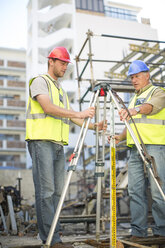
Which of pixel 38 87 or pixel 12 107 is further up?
pixel 12 107

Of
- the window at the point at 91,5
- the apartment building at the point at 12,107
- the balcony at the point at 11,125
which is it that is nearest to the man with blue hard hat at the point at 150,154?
the apartment building at the point at 12,107

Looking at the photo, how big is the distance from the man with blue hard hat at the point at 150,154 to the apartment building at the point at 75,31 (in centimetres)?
2357

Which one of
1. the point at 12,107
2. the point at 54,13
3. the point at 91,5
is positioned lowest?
the point at 12,107

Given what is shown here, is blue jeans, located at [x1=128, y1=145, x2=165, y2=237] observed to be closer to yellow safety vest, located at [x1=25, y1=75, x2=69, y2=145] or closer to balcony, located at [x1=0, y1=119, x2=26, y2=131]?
yellow safety vest, located at [x1=25, y1=75, x2=69, y2=145]

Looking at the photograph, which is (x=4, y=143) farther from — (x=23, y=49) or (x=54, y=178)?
(x=54, y=178)

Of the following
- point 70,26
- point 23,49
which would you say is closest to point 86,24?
point 70,26

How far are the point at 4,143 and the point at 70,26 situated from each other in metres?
13.9

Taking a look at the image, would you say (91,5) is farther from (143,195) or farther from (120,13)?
(143,195)

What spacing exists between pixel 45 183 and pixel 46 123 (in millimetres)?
610

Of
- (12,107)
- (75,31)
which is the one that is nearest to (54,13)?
(75,31)

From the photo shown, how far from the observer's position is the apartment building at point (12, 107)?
34344mm

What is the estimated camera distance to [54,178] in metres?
3.42

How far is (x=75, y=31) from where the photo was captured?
3139cm

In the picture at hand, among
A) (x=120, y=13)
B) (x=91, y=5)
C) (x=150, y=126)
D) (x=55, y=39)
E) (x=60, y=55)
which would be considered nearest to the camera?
(x=60, y=55)
